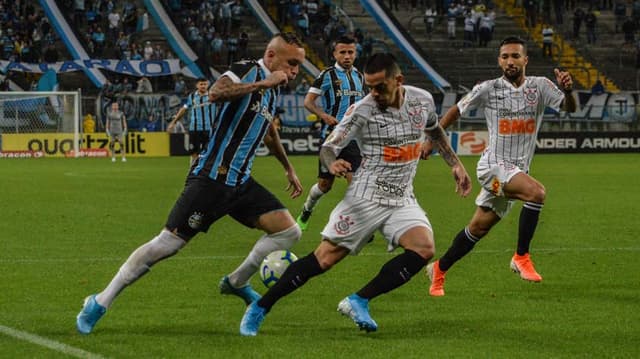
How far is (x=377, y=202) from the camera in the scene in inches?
320

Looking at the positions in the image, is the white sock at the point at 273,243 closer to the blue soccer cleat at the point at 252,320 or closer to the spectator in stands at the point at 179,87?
the blue soccer cleat at the point at 252,320

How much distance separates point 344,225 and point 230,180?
0.88 metres

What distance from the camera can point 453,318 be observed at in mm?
8812

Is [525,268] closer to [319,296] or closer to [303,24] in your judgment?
[319,296]

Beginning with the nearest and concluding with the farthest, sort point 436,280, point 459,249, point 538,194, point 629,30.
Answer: point 436,280 < point 459,249 < point 538,194 < point 629,30

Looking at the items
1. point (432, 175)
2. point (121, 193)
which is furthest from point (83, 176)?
point (432, 175)

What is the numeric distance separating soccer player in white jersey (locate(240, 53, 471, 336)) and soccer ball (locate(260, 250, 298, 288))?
143 centimetres

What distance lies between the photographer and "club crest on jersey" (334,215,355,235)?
26.4 ft

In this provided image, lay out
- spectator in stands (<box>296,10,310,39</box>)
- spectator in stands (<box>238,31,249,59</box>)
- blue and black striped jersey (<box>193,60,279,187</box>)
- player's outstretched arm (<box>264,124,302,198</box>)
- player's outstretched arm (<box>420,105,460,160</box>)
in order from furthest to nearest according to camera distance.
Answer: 1. spectator in stands (<box>296,10,310,39</box>)
2. spectator in stands (<box>238,31,249,59</box>)
3. player's outstretched arm (<box>420,105,460,160</box>)
4. player's outstretched arm (<box>264,124,302,198</box>)
5. blue and black striped jersey (<box>193,60,279,187</box>)

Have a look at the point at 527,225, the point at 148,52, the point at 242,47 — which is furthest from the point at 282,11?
the point at 527,225

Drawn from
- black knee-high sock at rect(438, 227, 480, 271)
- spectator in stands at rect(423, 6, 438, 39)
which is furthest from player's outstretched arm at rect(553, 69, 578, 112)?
spectator in stands at rect(423, 6, 438, 39)

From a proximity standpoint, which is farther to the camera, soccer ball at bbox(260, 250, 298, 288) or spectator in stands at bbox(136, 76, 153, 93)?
spectator in stands at bbox(136, 76, 153, 93)

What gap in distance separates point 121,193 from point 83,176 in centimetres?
581

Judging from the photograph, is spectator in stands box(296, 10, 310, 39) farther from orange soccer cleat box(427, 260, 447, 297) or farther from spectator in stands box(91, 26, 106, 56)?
orange soccer cleat box(427, 260, 447, 297)
